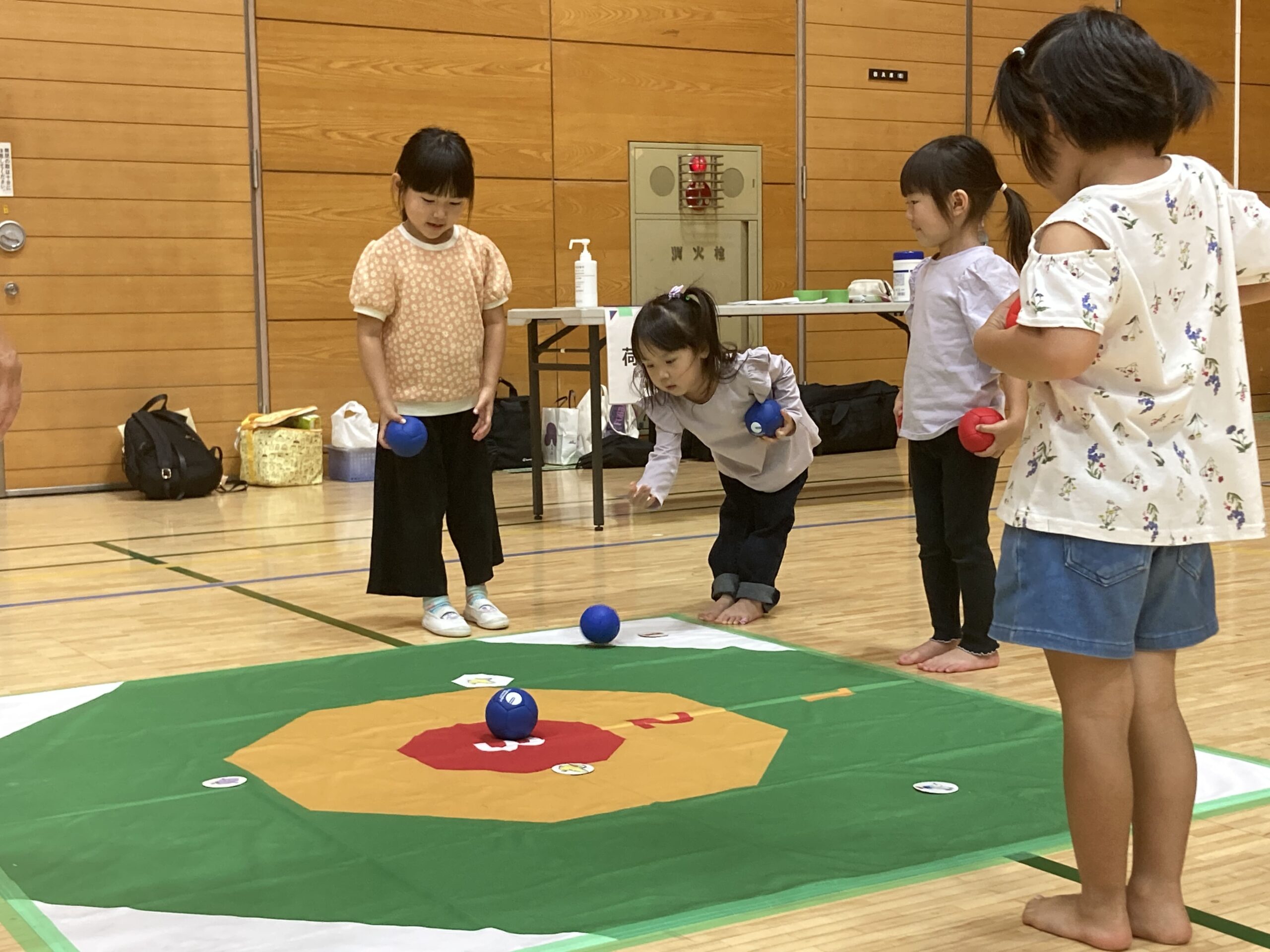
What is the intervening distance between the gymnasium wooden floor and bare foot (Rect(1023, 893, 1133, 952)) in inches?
1.1

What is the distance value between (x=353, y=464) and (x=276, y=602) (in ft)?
9.94

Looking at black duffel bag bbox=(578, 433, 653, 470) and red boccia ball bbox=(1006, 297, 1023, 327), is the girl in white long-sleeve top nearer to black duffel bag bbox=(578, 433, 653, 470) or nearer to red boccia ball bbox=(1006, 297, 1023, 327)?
red boccia ball bbox=(1006, 297, 1023, 327)

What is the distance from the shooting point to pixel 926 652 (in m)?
3.18

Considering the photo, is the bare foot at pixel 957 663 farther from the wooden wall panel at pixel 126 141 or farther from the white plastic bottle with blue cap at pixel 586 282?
the wooden wall panel at pixel 126 141

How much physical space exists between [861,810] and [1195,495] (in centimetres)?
77

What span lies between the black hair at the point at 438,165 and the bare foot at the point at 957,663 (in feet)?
4.80

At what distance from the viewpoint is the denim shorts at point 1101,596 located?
5.34 ft

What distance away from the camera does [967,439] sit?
2854mm

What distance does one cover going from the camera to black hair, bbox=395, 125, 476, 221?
11.1 ft

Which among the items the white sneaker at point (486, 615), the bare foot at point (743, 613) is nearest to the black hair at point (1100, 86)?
the bare foot at point (743, 613)

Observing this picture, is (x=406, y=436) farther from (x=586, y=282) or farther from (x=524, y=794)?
(x=586, y=282)

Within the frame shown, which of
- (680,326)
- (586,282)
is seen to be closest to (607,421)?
(586,282)

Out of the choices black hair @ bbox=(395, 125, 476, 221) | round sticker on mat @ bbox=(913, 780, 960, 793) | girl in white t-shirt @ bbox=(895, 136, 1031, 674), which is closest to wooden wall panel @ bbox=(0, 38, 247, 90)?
black hair @ bbox=(395, 125, 476, 221)

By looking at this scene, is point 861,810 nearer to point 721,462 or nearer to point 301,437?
point 721,462
